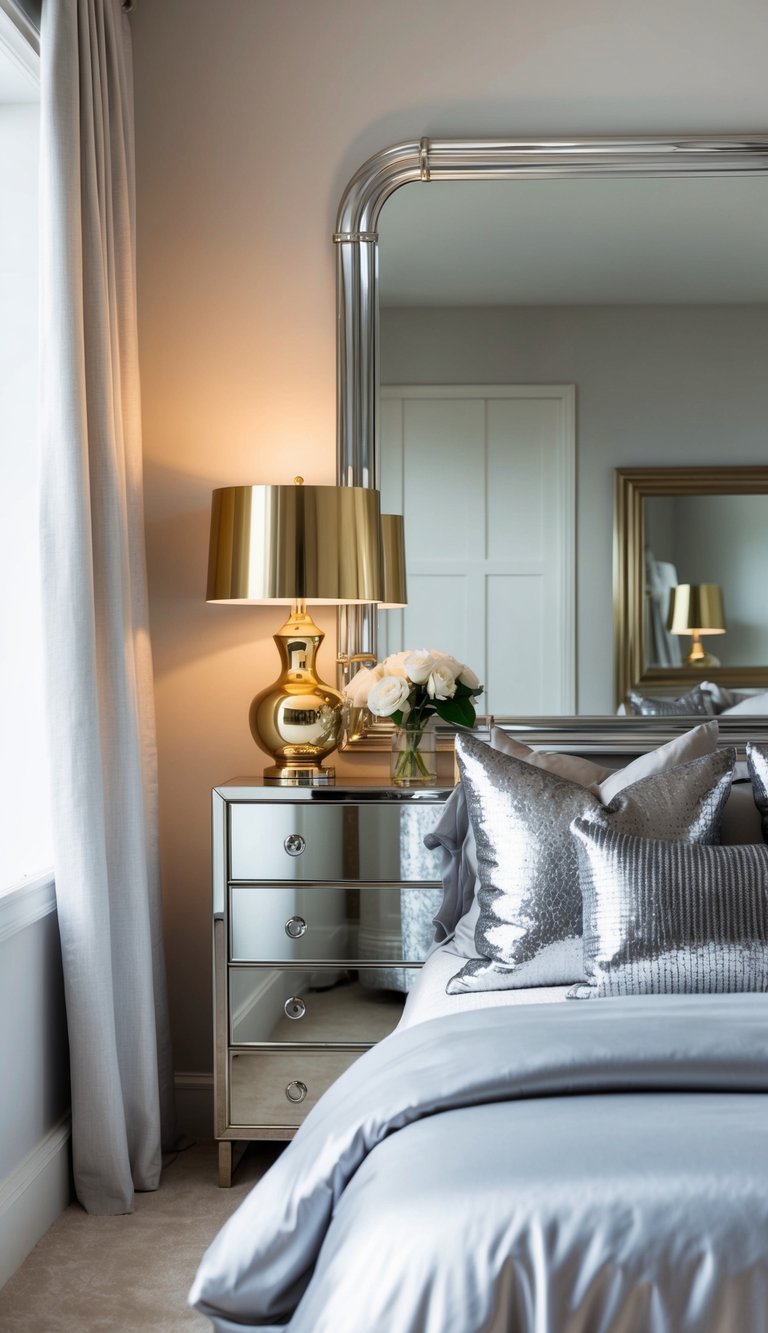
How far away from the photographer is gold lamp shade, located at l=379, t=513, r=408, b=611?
2.99m

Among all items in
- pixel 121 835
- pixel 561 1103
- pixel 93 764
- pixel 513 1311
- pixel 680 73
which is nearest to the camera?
pixel 513 1311

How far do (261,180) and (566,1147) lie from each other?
8.42 feet

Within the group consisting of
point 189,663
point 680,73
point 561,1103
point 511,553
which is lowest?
point 561,1103

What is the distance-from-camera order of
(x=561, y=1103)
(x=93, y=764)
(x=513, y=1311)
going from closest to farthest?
(x=513, y=1311) → (x=561, y=1103) → (x=93, y=764)

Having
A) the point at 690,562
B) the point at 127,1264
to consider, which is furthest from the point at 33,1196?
the point at 690,562

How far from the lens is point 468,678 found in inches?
110

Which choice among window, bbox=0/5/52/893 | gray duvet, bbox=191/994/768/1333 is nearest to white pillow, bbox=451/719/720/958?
gray duvet, bbox=191/994/768/1333

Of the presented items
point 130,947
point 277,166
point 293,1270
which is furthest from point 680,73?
point 293,1270

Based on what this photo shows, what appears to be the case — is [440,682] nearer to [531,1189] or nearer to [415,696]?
[415,696]

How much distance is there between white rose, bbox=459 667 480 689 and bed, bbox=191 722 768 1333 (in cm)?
74

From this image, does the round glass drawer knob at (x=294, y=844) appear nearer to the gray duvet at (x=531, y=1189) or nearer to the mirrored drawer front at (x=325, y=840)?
the mirrored drawer front at (x=325, y=840)

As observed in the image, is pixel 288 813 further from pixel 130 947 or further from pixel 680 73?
pixel 680 73

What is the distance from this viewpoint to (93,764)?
8.08 ft

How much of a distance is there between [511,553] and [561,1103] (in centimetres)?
178
